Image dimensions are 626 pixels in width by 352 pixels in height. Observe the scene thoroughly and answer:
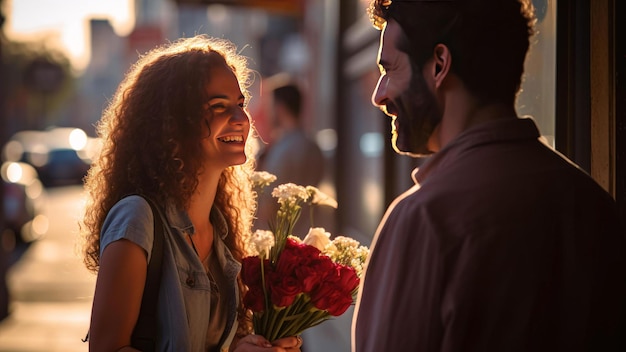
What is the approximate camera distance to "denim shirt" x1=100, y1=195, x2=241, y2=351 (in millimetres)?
2670

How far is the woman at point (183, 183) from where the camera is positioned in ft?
8.95

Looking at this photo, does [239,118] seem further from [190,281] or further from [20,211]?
[20,211]

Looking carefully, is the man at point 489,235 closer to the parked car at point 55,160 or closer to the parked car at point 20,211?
the parked car at point 20,211

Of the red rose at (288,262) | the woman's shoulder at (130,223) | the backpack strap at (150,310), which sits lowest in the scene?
the backpack strap at (150,310)

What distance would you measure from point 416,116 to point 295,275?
0.90 metres

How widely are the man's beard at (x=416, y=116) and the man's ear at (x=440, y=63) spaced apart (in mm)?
33

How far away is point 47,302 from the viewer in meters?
11.5

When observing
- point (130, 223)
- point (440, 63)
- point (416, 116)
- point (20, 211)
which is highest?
point (440, 63)

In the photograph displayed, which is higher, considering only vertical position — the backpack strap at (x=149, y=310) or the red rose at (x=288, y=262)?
the red rose at (x=288, y=262)

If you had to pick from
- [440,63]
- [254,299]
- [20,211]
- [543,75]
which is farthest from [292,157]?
[20,211]

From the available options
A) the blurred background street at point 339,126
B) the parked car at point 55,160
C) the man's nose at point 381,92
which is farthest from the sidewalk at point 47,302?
the parked car at point 55,160

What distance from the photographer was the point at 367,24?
28.2 ft

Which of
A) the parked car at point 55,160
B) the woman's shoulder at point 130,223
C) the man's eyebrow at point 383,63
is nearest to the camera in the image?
the man's eyebrow at point 383,63

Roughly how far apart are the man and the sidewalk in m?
1.71
